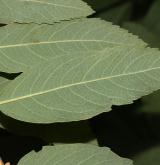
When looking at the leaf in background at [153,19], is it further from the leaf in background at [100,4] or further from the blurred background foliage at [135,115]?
the leaf in background at [100,4]

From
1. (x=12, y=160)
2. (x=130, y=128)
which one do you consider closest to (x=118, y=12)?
(x=130, y=128)

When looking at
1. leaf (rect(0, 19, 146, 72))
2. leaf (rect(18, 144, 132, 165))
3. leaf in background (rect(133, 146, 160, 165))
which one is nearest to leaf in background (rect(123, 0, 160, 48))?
leaf in background (rect(133, 146, 160, 165))

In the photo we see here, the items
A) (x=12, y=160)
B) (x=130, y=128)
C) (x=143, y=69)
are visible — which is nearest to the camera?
(x=143, y=69)

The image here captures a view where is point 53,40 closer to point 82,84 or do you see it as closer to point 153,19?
point 82,84

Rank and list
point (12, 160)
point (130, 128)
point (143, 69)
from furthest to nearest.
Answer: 1. point (130, 128)
2. point (12, 160)
3. point (143, 69)

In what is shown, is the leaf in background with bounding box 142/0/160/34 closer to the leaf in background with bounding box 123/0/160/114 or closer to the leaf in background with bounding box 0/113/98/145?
the leaf in background with bounding box 123/0/160/114

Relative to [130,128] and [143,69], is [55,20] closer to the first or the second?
[143,69]

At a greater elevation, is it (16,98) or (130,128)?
(16,98)
